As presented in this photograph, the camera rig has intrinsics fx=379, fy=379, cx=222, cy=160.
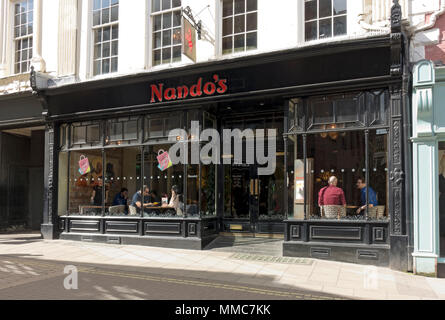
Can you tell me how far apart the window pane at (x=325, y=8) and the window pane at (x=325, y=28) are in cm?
16

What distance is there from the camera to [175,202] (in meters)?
11.1

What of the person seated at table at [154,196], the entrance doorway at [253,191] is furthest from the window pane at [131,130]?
the entrance doorway at [253,191]

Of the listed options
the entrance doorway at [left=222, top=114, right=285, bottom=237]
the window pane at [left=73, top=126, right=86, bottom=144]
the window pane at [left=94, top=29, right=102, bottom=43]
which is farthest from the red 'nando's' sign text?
the window pane at [left=94, top=29, right=102, bottom=43]

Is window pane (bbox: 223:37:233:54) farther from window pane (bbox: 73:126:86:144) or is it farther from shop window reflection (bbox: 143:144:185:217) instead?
window pane (bbox: 73:126:86:144)

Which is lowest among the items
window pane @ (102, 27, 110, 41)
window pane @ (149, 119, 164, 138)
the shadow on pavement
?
the shadow on pavement

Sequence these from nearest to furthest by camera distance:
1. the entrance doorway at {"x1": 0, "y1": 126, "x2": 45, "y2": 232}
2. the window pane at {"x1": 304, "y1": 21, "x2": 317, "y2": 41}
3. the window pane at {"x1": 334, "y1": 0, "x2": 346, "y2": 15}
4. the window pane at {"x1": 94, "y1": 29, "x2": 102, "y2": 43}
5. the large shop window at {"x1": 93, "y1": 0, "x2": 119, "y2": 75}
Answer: the window pane at {"x1": 334, "y1": 0, "x2": 346, "y2": 15}
the window pane at {"x1": 304, "y1": 21, "x2": 317, "y2": 41}
the large shop window at {"x1": 93, "y1": 0, "x2": 119, "y2": 75}
the window pane at {"x1": 94, "y1": 29, "x2": 102, "y2": 43}
the entrance doorway at {"x1": 0, "y1": 126, "x2": 45, "y2": 232}

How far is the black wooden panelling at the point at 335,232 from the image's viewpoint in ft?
28.8

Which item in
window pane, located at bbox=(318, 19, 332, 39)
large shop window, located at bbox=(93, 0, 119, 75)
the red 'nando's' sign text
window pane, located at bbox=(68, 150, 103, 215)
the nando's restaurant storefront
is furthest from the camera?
large shop window, located at bbox=(93, 0, 119, 75)

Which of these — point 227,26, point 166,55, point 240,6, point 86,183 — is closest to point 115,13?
point 166,55

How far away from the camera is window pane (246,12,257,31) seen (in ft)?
34.3

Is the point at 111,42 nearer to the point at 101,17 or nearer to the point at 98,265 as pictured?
the point at 101,17

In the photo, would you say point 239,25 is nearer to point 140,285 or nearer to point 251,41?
point 251,41

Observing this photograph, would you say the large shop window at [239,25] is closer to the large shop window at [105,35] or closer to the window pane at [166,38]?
the window pane at [166,38]

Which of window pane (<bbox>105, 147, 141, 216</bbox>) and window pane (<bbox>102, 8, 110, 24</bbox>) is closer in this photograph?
window pane (<bbox>105, 147, 141, 216</bbox>)
